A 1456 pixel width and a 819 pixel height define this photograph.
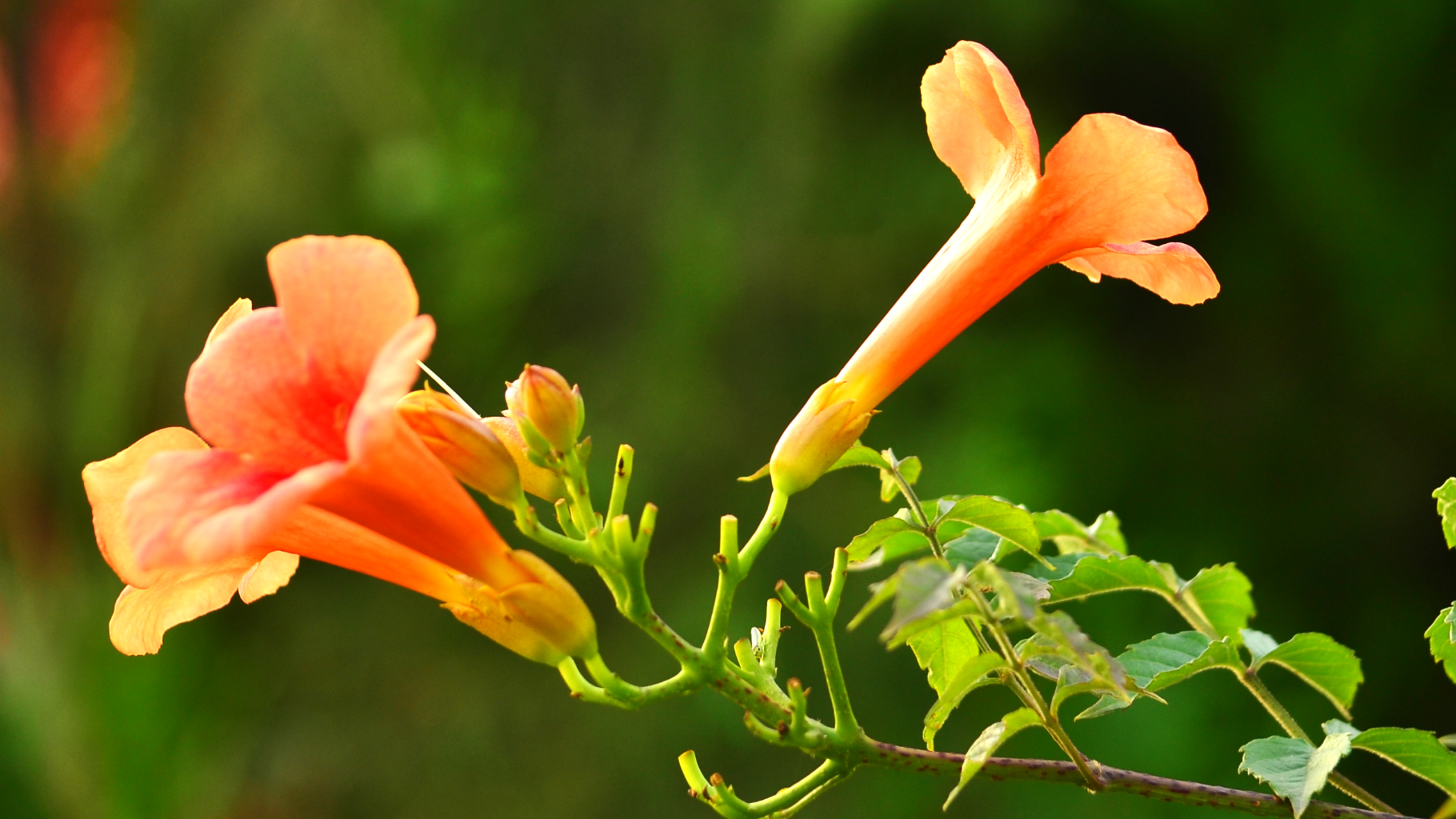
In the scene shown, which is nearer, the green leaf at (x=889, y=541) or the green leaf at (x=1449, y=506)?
the green leaf at (x=1449, y=506)

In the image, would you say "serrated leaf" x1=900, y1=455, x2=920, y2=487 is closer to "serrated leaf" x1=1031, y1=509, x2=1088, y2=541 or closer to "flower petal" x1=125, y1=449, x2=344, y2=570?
"serrated leaf" x1=1031, y1=509, x2=1088, y2=541

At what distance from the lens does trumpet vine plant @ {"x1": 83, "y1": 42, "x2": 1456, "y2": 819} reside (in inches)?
42.7

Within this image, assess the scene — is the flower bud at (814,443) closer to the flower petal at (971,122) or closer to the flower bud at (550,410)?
the flower bud at (550,410)

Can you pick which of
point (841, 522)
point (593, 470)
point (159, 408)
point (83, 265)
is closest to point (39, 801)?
point (159, 408)

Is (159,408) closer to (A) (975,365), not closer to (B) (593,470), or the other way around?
(B) (593,470)

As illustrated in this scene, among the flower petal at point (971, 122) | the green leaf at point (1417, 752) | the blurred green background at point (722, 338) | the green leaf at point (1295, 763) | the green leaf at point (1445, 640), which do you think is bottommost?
the blurred green background at point (722, 338)

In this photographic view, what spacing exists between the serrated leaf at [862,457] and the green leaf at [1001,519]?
5.0 inches

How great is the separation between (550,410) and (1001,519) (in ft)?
1.86

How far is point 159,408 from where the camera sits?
22.4ft

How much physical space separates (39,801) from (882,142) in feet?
22.7

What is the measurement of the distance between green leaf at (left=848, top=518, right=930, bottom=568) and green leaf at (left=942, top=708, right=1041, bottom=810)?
0.76 ft

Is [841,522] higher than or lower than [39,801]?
higher

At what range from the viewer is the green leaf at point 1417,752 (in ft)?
3.76

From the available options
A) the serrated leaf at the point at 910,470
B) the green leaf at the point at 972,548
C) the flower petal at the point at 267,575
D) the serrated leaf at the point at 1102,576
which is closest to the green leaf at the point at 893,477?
the serrated leaf at the point at 910,470
